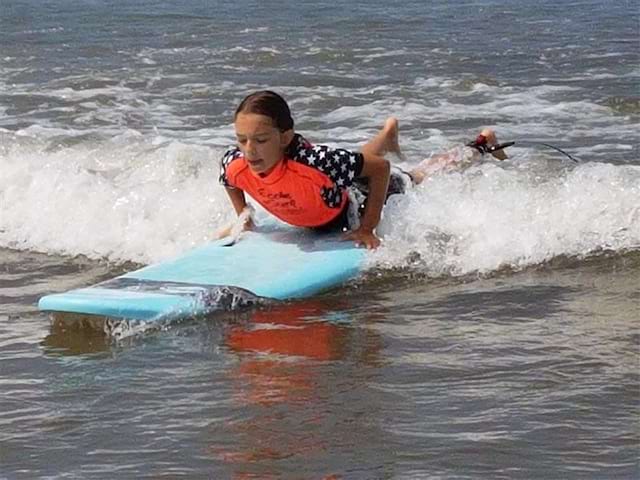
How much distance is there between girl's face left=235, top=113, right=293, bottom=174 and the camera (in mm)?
5977

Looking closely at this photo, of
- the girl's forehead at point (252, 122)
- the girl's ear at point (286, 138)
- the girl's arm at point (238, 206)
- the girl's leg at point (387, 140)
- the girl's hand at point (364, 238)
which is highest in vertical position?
the girl's forehead at point (252, 122)

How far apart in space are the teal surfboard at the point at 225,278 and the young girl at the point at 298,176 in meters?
0.12

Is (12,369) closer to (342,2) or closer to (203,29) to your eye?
(203,29)

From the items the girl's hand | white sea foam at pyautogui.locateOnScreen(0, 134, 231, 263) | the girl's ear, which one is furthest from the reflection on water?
white sea foam at pyautogui.locateOnScreen(0, 134, 231, 263)

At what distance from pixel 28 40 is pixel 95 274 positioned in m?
9.02

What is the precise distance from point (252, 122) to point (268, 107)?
0.30 feet

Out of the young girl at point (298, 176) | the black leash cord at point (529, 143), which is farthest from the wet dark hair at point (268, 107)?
the black leash cord at point (529, 143)

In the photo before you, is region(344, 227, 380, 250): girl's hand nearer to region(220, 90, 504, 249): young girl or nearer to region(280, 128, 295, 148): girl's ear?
region(220, 90, 504, 249): young girl

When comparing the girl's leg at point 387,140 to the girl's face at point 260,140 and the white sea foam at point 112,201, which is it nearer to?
the white sea foam at point 112,201

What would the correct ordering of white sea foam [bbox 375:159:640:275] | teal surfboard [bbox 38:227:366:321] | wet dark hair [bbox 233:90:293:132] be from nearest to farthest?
teal surfboard [bbox 38:227:366:321] → wet dark hair [bbox 233:90:293:132] → white sea foam [bbox 375:159:640:275]

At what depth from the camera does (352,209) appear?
6.50m

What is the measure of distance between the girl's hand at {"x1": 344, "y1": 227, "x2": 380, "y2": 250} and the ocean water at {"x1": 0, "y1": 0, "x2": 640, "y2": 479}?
5 centimetres

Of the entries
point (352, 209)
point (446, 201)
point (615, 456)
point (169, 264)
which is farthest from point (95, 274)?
point (615, 456)

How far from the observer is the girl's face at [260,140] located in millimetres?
5977
